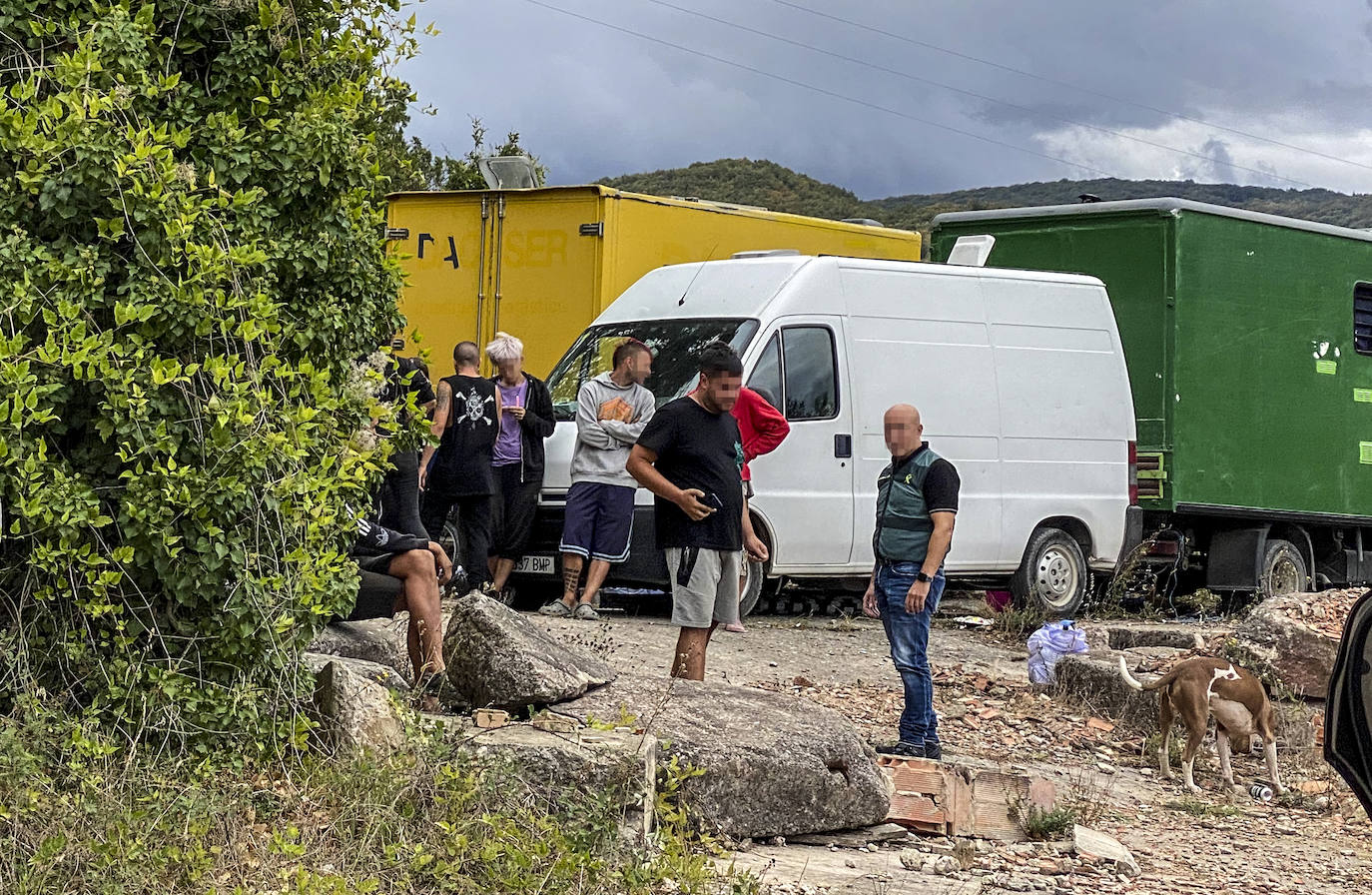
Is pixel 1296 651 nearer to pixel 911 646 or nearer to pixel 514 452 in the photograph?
pixel 911 646

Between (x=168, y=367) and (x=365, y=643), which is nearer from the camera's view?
(x=168, y=367)

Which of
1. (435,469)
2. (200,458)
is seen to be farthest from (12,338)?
(435,469)

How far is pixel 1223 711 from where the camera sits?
862 centimetres

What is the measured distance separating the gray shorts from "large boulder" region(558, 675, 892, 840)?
3.15 feet

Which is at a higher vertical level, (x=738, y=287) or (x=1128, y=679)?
(x=738, y=287)

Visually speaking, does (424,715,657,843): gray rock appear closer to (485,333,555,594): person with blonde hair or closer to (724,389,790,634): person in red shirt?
(724,389,790,634): person in red shirt

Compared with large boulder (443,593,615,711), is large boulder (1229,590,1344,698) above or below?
below

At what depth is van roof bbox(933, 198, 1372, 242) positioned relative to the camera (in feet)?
48.3

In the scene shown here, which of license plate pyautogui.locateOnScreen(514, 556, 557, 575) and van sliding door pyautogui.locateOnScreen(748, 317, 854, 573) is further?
van sliding door pyautogui.locateOnScreen(748, 317, 854, 573)

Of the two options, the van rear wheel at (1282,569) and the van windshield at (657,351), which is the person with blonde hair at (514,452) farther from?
the van rear wheel at (1282,569)

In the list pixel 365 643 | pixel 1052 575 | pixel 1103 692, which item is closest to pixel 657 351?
pixel 1052 575

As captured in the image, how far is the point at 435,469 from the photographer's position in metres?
11.1

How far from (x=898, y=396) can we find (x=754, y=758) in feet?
21.3

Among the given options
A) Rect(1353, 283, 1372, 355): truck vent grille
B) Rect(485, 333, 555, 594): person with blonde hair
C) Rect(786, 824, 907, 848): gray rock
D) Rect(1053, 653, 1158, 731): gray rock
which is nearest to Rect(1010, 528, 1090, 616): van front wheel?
Rect(1053, 653, 1158, 731): gray rock
